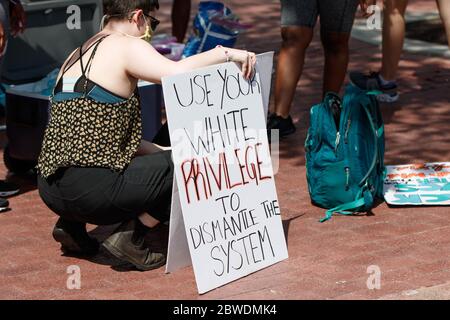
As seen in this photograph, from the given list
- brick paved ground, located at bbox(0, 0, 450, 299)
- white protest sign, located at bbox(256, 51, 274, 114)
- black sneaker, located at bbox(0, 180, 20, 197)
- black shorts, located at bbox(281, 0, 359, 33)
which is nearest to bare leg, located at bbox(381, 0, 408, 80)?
black shorts, located at bbox(281, 0, 359, 33)

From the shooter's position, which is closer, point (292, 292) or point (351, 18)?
point (292, 292)

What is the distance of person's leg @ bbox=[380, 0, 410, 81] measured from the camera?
8258 millimetres

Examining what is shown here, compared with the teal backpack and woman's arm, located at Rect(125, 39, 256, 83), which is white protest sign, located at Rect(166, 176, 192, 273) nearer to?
woman's arm, located at Rect(125, 39, 256, 83)

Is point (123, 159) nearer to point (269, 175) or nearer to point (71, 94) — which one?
point (71, 94)

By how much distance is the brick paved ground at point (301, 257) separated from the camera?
502cm

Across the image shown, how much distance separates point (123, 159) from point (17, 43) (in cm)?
323

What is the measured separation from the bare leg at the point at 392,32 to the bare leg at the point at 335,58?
92 cm

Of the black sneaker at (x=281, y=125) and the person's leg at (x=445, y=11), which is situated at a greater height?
the person's leg at (x=445, y=11)

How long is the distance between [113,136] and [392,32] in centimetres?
371

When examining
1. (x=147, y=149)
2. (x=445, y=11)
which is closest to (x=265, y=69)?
(x=147, y=149)

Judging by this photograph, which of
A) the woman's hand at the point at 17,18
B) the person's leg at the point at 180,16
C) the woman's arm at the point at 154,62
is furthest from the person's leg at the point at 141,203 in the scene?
the person's leg at the point at 180,16

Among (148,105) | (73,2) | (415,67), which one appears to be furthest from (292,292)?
(415,67)

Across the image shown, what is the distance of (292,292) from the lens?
16.4ft

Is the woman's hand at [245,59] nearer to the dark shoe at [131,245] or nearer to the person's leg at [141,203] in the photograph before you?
the person's leg at [141,203]
